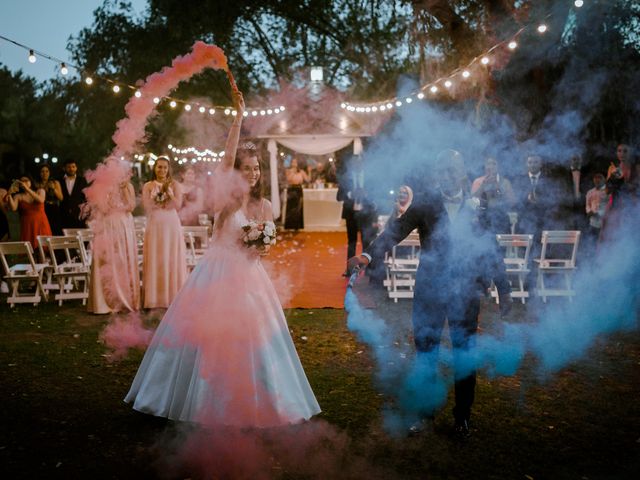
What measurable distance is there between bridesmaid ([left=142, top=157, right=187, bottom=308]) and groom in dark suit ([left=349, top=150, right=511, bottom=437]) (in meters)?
4.80

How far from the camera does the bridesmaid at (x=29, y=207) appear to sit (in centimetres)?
1071

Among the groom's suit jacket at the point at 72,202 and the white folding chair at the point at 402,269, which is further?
the groom's suit jacket at the point at 72,202

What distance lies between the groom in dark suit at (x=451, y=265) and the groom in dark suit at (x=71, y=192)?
8563 millimetres

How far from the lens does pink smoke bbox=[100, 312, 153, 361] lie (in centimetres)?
669

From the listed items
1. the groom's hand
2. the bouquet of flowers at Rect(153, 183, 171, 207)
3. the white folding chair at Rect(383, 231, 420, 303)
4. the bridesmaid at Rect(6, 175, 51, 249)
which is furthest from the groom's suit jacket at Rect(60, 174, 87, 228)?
the groom's hand

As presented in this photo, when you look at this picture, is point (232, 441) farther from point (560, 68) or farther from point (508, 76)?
point (560, 68)

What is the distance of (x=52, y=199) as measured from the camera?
38.7 feet

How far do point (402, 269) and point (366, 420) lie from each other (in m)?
5.14

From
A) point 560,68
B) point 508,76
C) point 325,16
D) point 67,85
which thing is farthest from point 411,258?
point 67,85

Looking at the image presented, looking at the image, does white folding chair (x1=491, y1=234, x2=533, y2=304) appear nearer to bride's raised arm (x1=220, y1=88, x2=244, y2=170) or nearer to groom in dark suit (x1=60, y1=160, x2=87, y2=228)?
bride's raised arm (x1=220, y1=88, x2=244, y2=170)

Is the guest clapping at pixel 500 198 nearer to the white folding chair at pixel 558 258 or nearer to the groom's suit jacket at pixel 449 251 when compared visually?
the white folding chair at pixel 558 258

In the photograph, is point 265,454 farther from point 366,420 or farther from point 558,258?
point 558,258

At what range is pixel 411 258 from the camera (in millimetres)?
10586

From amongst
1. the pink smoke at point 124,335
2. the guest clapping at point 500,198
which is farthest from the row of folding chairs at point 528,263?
the pink smoke at point 124,335
